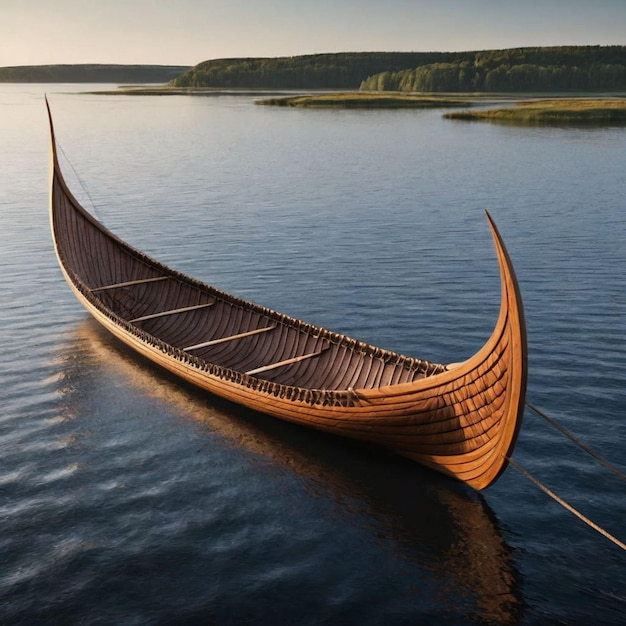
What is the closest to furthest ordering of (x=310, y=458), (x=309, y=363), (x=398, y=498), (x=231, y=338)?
(x=398, y=498), (x=310, y=458), (x=309, y=363), (x=231, y=338)

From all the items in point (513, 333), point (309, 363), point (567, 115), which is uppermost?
point (513, 333)

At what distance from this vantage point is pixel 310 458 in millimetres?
15922

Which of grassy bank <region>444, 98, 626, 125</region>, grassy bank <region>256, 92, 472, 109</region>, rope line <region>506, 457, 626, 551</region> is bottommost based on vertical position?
grassy bank <region>256, 92, 472, 109</region>

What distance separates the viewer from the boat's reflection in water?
480 inches

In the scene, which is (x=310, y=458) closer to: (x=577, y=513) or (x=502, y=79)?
(x=577, y=513)

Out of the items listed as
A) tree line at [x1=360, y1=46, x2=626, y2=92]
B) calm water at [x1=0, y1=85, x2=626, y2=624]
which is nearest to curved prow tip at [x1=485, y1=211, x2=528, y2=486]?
calm water at [x1=0, y1=85, x2=626, y2=624]

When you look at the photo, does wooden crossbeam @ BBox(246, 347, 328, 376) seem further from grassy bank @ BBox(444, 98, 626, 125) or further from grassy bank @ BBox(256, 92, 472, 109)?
grassy bank @ BBox(256, 92, 472, 109)

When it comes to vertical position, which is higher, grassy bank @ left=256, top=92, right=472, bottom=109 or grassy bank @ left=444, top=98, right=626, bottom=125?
grassy bank @ left=444, top=98, right=626, bottom=125

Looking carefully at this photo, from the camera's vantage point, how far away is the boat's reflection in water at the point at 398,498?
12.2 m

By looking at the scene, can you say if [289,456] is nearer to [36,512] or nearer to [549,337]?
[36,512]

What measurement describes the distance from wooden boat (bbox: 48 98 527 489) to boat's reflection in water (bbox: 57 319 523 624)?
51 centimetres

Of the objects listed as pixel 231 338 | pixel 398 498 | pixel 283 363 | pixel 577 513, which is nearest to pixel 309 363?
pixel 283 363

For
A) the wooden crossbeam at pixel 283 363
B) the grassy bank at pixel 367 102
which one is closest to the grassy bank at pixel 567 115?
the grassy bank at pixel 367 102

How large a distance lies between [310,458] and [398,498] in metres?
2.25
